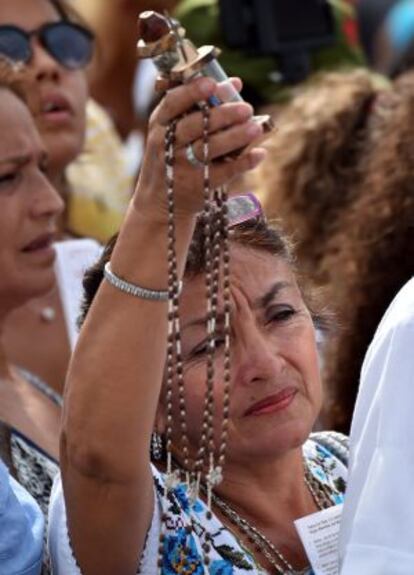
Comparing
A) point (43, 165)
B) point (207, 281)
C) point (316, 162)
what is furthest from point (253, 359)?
point (316, 162)

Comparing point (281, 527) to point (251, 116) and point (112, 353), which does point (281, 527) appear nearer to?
point (112, 353)

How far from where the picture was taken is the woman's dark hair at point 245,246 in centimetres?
211

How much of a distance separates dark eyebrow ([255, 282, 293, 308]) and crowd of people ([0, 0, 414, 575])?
0.03 feet

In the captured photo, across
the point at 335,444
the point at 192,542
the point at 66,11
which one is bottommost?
the point at 335,444

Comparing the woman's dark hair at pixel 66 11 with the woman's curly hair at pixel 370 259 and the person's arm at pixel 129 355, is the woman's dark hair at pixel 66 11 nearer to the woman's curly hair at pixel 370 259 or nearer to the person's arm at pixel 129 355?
the woman's curly hair at pixel 370 259

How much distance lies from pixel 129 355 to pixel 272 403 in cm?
46

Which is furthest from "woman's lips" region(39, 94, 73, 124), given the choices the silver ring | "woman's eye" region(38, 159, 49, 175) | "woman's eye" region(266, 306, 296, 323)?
the silver ring

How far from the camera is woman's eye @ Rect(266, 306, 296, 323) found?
2.19 m

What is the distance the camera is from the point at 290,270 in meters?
2.30

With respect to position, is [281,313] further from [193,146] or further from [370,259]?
[370,259]

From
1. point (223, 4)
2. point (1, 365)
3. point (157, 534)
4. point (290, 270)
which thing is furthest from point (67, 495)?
point (223, 4)

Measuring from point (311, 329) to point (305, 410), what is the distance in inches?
5.2

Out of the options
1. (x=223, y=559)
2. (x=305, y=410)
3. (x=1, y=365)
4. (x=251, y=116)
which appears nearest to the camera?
(x=251, y=116)

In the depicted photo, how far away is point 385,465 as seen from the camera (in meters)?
1.72
